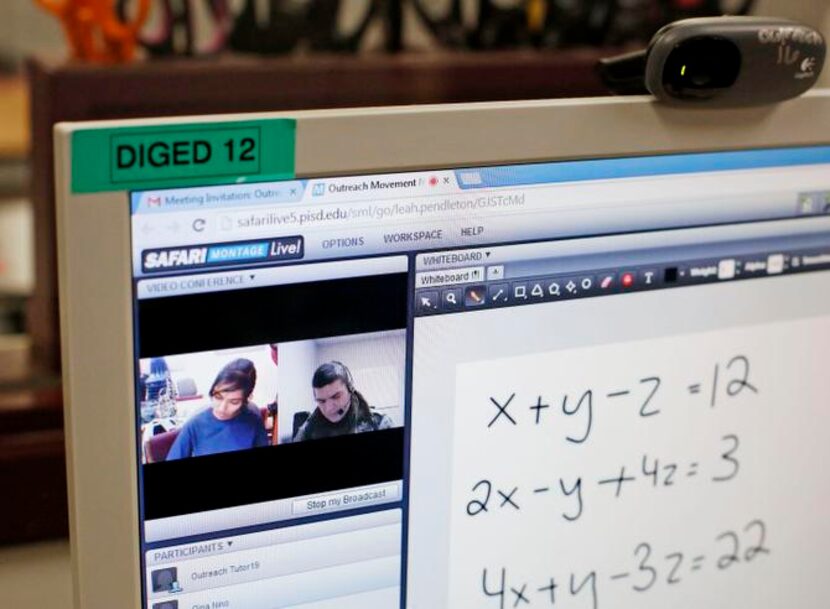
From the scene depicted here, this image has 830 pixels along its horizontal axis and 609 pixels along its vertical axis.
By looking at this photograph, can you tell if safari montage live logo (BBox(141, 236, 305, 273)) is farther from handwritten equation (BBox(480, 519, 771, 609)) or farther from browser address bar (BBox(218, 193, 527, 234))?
handwritten equation (BBox(480, 519, 771, 609))

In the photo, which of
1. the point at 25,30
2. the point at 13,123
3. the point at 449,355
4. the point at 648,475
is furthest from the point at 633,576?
the point at 25,30

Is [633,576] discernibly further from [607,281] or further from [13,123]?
[13,123]

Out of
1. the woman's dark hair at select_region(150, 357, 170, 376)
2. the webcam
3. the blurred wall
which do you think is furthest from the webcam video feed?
the blurred wall

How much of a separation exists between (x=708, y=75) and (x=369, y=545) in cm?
24

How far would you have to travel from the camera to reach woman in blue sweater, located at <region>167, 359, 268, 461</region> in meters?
0.43

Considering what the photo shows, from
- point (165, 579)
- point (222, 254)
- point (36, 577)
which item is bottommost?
point (36, 577)

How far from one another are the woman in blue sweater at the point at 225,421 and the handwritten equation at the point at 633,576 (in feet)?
0.43

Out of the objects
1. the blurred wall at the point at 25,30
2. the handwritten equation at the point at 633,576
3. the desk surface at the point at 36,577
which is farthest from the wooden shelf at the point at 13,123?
the handwritten equation at the point at 633,576

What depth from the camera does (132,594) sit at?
1.40 ft

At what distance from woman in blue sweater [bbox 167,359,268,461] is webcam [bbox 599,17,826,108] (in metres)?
0.20

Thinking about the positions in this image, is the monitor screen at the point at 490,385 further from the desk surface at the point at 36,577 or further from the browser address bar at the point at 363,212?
the desk surface at the point at 36,577

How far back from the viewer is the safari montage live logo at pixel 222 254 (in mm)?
408

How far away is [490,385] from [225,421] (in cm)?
11

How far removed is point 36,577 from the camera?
70cm
